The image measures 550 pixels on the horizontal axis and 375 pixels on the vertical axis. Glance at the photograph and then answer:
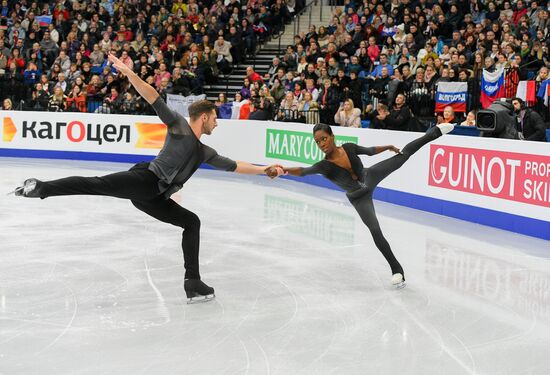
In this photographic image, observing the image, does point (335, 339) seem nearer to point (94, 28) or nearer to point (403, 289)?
point (403, 289)

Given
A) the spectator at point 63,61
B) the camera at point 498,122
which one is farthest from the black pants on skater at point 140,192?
the spectator at point 63,61

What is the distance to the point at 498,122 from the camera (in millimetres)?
10773

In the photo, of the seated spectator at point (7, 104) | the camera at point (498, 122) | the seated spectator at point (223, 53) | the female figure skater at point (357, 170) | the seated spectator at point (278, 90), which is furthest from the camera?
the seated spectator at point (223, 53)

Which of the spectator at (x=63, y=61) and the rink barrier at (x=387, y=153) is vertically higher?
the spectator at (x=63, y=61)

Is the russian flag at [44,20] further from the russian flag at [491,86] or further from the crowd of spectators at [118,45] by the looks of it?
the russian flag at [491,86]

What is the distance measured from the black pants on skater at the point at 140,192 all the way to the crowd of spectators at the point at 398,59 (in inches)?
290

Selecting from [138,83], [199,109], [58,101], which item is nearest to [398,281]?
[199,109]

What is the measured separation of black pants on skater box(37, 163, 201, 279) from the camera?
5504 mm

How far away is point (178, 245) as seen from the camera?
8812 mm

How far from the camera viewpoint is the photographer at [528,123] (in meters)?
11.4

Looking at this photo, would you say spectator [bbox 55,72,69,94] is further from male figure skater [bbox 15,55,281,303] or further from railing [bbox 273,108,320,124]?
male figure skater [bbox 15,55,281,303]

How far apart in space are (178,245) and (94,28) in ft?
51.9

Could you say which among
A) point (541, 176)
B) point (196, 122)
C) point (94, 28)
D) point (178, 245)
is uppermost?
point (94, 28)

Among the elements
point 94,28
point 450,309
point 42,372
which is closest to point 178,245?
point 450,309
